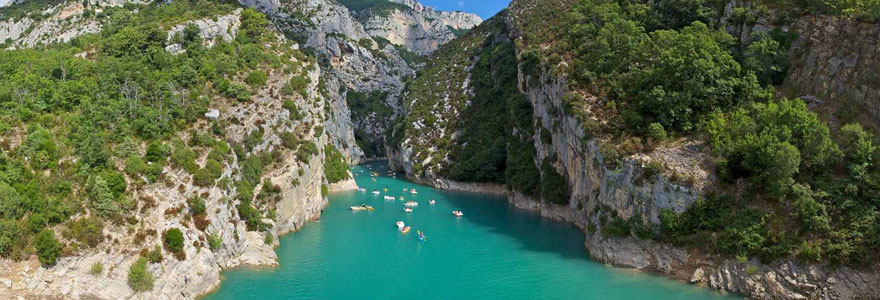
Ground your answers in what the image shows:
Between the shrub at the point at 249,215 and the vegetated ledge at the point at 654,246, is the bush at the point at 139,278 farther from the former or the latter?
the vegetated ledge at the point at 654,246

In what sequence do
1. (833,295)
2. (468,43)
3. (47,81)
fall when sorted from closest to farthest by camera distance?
(833,295) → (47,81) → (468,43)

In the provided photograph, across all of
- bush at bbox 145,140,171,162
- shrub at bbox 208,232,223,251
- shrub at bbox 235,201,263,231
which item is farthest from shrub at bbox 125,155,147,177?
shrub at bbox 235,201,263,231

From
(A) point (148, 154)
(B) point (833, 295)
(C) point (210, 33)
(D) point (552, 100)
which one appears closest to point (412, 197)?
(D) point (552, 100)

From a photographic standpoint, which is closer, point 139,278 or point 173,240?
point 139,278

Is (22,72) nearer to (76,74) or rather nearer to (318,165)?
(76,74)

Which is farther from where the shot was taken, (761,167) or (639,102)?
(639,102)

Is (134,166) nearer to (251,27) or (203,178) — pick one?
(203,178)

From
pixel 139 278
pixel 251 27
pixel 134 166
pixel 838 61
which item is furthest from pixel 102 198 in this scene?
pixel 838 61
